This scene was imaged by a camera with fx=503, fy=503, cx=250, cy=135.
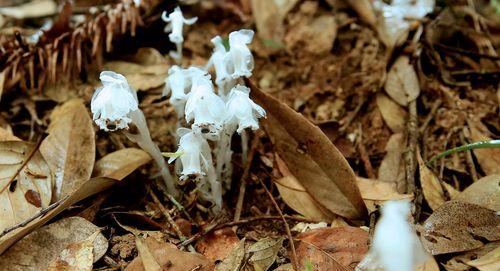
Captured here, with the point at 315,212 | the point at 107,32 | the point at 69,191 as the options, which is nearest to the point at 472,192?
the point at 315,212

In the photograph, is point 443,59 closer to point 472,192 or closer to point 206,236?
point 472,192

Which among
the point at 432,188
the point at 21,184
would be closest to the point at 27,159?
the point at 21,184

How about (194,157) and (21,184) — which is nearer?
(194,157)

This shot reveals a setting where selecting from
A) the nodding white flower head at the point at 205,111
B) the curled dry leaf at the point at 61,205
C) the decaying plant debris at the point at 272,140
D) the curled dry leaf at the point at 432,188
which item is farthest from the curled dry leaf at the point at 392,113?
the curled dry leaf at the point at 61,205

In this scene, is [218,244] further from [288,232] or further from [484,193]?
[484,193]

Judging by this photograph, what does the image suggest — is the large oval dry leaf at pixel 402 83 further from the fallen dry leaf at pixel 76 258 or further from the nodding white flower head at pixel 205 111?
the fallen dry leaf at pixel 76 258

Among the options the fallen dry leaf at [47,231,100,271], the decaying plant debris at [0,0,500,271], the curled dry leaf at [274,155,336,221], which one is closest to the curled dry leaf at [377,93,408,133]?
the decaying plant debris at [0,0,500,271]
